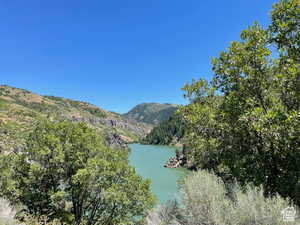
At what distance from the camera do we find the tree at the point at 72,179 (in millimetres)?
12797

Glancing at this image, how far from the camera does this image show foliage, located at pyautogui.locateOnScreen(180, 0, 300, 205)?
19.7 feet

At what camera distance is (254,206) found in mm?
4902

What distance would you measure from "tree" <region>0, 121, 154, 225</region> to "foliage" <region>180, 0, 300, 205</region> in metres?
7.61

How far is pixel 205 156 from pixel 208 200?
3.41 meters

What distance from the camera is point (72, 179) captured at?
12.9 meters

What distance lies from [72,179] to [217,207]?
34.1 ft

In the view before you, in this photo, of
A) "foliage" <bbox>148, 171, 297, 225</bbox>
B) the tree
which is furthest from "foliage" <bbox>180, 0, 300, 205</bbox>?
the tree

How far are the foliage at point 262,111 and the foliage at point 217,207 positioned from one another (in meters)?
1.32

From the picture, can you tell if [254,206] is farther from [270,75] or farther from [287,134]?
[270,75]

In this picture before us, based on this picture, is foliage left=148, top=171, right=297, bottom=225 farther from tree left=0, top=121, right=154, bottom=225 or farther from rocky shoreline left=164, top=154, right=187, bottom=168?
rocky shoreline left=164, top=154, right=187, bottom=168

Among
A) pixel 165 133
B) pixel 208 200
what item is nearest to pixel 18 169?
pixel 208 200

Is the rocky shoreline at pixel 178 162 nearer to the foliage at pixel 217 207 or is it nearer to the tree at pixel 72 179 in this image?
the tree at pixel 72 179

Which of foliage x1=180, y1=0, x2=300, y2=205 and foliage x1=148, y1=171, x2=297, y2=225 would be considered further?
foliage x1=180, y1=0, x2=300, y2=205

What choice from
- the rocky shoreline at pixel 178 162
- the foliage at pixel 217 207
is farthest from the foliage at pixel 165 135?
the foliage at pixel 217 207
